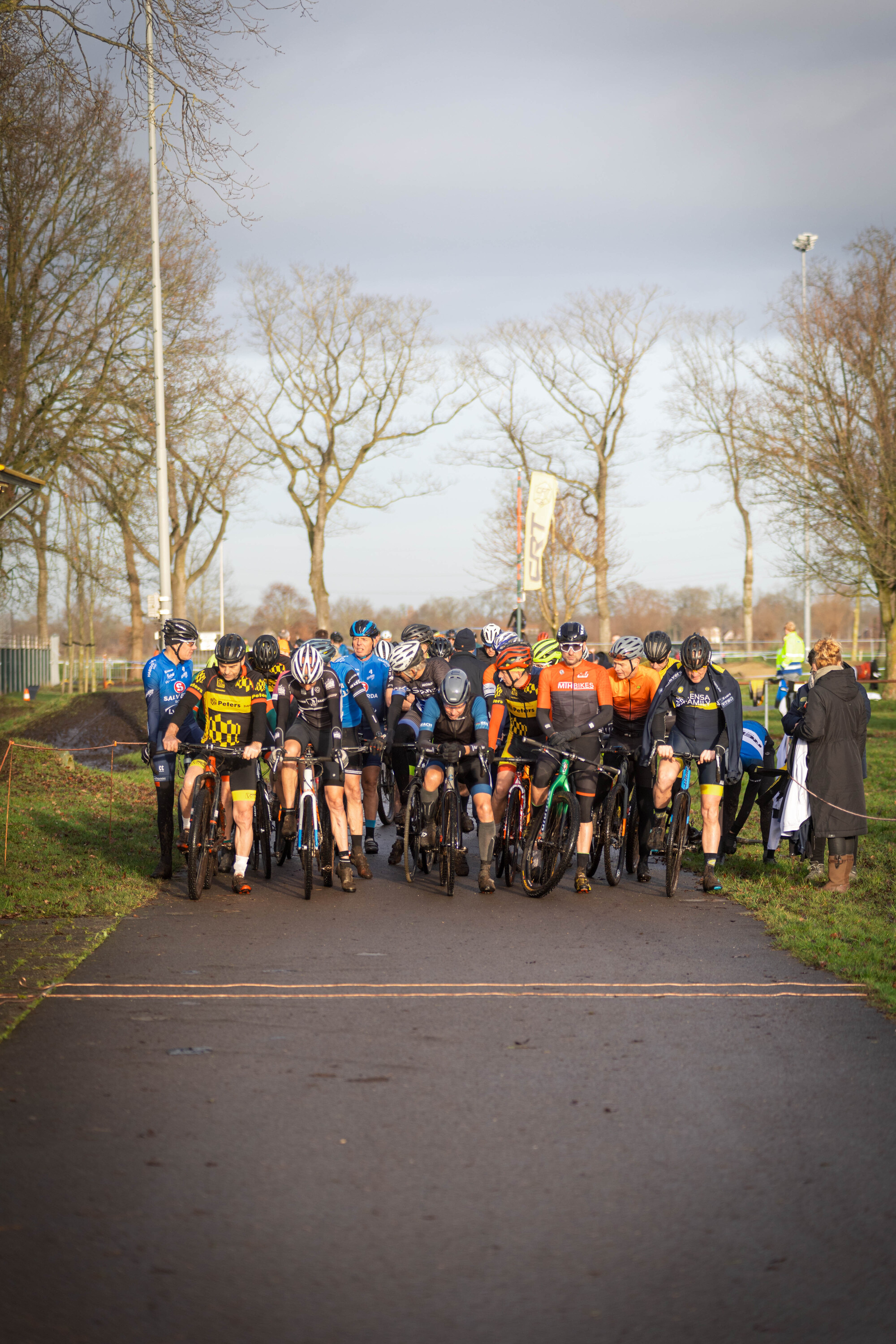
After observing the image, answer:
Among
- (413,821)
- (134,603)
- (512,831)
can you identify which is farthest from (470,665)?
(134,603)

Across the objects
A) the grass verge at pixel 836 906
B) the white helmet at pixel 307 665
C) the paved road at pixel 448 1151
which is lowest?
the grass verge at pixel 836 906

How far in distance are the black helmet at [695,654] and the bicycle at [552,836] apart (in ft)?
3.55

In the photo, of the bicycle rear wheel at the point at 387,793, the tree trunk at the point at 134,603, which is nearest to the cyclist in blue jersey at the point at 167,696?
the bicycle rear wheel at the point at 387,793

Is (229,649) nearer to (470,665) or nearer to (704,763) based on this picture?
(470,665)

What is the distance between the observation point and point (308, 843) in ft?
31.7

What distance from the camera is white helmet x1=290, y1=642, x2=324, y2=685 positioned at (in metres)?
10.0

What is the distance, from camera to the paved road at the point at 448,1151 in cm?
343

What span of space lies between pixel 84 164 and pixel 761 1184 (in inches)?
985

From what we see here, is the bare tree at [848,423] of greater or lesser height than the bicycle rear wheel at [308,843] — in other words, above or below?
above

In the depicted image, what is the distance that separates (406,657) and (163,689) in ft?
6.74

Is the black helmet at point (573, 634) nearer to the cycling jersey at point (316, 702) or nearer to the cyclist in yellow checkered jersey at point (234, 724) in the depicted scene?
the cycling jersey at point (316, 702)

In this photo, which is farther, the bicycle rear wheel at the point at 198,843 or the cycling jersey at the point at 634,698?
the cycling jersey at the point at 634,698

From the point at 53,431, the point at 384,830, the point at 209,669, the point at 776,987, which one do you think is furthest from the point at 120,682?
the point at 776,987

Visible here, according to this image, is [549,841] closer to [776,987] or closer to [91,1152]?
[776,987]
